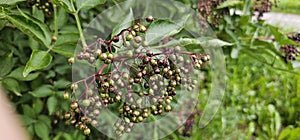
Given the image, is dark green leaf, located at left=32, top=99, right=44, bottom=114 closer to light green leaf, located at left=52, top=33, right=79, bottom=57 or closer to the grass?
light green leaf, located at left=52, top=33, right=79, bottom=57

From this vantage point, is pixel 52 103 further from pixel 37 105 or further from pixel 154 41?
pixel 154 41


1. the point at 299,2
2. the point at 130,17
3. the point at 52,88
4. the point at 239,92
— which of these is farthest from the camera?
the point at 299,2

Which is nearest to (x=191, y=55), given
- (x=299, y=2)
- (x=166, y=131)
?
(x=166, y=131)

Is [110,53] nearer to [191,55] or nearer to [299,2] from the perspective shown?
[191,55]

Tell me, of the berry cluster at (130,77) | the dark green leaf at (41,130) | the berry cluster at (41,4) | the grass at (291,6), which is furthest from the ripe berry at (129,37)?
the grass at (291,6)

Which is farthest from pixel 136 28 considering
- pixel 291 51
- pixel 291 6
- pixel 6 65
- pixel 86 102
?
pixel 291 6

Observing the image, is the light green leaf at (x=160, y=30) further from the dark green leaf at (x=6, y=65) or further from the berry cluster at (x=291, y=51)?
the berry cluster at (x=291, y=51)

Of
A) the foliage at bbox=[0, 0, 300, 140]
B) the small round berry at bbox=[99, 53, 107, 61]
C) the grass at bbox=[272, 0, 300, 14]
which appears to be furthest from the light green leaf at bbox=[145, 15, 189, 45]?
the grass at bbox=[272, 0, 300, 14]
